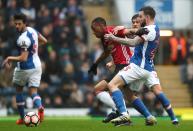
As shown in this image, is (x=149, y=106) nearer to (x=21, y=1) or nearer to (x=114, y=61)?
(x=21, y=1)

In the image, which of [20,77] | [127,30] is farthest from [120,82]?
[20,77]

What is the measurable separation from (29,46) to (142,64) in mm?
2672

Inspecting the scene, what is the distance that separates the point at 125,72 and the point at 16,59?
239 cm

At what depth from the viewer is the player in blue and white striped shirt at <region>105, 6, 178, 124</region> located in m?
14.9

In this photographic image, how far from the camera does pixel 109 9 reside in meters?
30.1

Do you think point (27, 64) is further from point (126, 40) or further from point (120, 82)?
point (126, 40)

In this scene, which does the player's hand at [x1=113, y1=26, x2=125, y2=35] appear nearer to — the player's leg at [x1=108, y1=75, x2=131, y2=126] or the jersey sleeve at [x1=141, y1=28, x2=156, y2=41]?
the jersey sleeve at [x1=141, y1=28, x2=156, y2=41]

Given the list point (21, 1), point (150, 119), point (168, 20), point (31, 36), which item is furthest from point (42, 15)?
point (150, 119)

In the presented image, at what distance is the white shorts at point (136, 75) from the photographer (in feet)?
49.2

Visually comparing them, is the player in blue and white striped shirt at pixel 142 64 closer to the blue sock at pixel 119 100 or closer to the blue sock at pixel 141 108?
the blue sock at pixel 119 100

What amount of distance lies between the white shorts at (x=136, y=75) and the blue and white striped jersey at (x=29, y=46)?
233 cm

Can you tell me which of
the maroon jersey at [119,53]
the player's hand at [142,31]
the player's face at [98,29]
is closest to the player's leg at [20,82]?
the maroon jersey at [119,53]

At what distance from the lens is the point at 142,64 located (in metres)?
15.1

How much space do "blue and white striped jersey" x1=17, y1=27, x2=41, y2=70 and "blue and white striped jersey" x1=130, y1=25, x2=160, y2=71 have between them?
243cm
